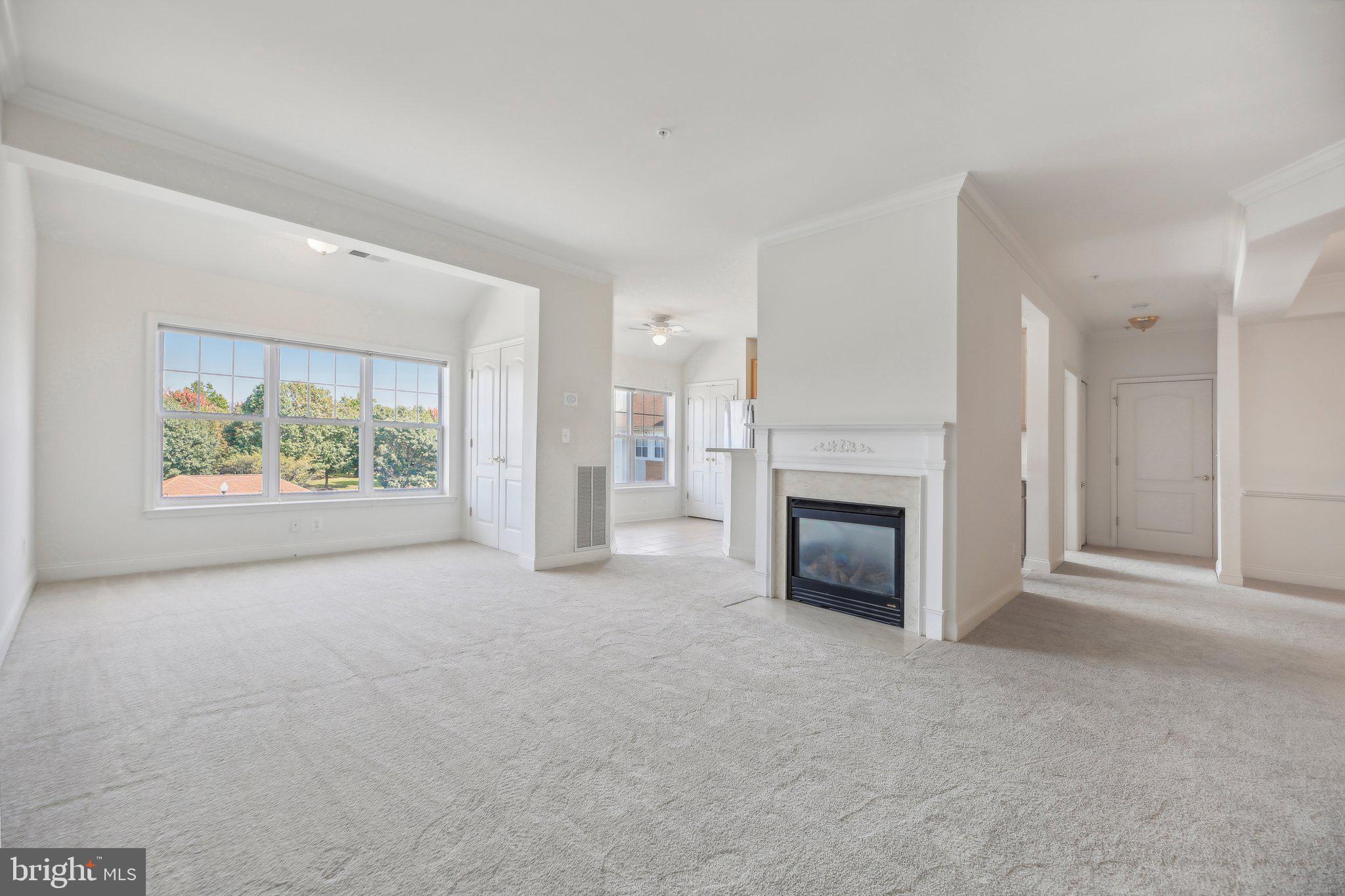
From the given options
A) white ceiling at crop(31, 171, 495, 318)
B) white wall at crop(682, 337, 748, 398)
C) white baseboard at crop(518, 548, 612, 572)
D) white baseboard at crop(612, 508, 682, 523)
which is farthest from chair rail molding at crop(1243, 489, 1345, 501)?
white ceiling at crop(31, 171, 495, 318)

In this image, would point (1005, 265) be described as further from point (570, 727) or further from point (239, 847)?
point (239, 847)

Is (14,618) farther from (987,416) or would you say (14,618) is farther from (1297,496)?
(1297,496)

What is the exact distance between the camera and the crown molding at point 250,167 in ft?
9.36

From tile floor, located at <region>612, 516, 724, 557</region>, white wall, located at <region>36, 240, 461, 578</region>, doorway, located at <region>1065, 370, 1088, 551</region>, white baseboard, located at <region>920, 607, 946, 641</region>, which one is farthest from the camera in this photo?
doorway, located at <region>1065, 370, 1088, 551</region>

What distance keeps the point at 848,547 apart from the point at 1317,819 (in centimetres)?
235

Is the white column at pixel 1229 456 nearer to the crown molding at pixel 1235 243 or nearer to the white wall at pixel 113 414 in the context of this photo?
the crown molding at pixel 1235 243

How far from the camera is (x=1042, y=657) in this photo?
315cm

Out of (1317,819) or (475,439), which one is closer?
(1317,819)

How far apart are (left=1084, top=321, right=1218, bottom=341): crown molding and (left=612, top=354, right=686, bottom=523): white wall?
5680 mm

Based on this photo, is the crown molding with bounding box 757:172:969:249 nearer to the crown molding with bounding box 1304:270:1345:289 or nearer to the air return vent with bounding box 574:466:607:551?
the air return vent with bounding box 574:466:607:551

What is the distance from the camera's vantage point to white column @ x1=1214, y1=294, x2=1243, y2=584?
4.94 metres

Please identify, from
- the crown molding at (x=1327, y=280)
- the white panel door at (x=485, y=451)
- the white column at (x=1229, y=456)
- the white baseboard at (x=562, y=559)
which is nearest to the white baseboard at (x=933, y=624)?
the white baseboard at (x=562, y=559)

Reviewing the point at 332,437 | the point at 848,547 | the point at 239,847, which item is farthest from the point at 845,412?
the point at 332,437

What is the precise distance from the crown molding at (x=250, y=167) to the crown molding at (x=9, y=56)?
91 mm
